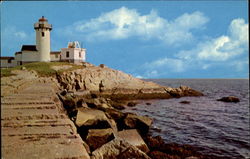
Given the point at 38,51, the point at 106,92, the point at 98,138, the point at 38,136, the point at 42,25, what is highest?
the point at 42,25

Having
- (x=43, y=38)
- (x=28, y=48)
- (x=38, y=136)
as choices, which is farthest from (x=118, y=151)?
(x=28, y=48)

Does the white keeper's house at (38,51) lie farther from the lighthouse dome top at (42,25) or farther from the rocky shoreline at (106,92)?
the rocky shoreline at (106,92)

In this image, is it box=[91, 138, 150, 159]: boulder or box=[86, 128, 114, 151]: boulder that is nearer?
box=[91, 138, 150, 159]: boulder

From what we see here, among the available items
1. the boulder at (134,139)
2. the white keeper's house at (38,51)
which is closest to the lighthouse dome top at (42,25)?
the white keeper's house at (38,51)

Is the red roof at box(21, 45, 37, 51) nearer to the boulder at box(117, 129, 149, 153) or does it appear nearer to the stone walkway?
the stone walkway

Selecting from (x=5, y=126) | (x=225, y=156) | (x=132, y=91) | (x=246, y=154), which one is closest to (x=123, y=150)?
(x=5, y=126)

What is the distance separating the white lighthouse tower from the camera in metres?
53.6

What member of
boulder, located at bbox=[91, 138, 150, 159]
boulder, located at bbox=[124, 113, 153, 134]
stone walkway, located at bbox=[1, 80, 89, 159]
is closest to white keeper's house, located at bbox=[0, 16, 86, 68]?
boulder, located at bbox=[124, 113, 153, 134]

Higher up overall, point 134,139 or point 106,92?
point 106,92

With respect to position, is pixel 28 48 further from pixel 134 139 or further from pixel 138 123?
pixel 134 139

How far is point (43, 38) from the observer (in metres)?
53.9

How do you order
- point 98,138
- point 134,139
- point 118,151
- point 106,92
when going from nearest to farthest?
point 118,151 → point 98,138 → point 134,139 → point 106,92

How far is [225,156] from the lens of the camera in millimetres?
13109

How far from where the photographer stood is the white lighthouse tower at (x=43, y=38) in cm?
5362
